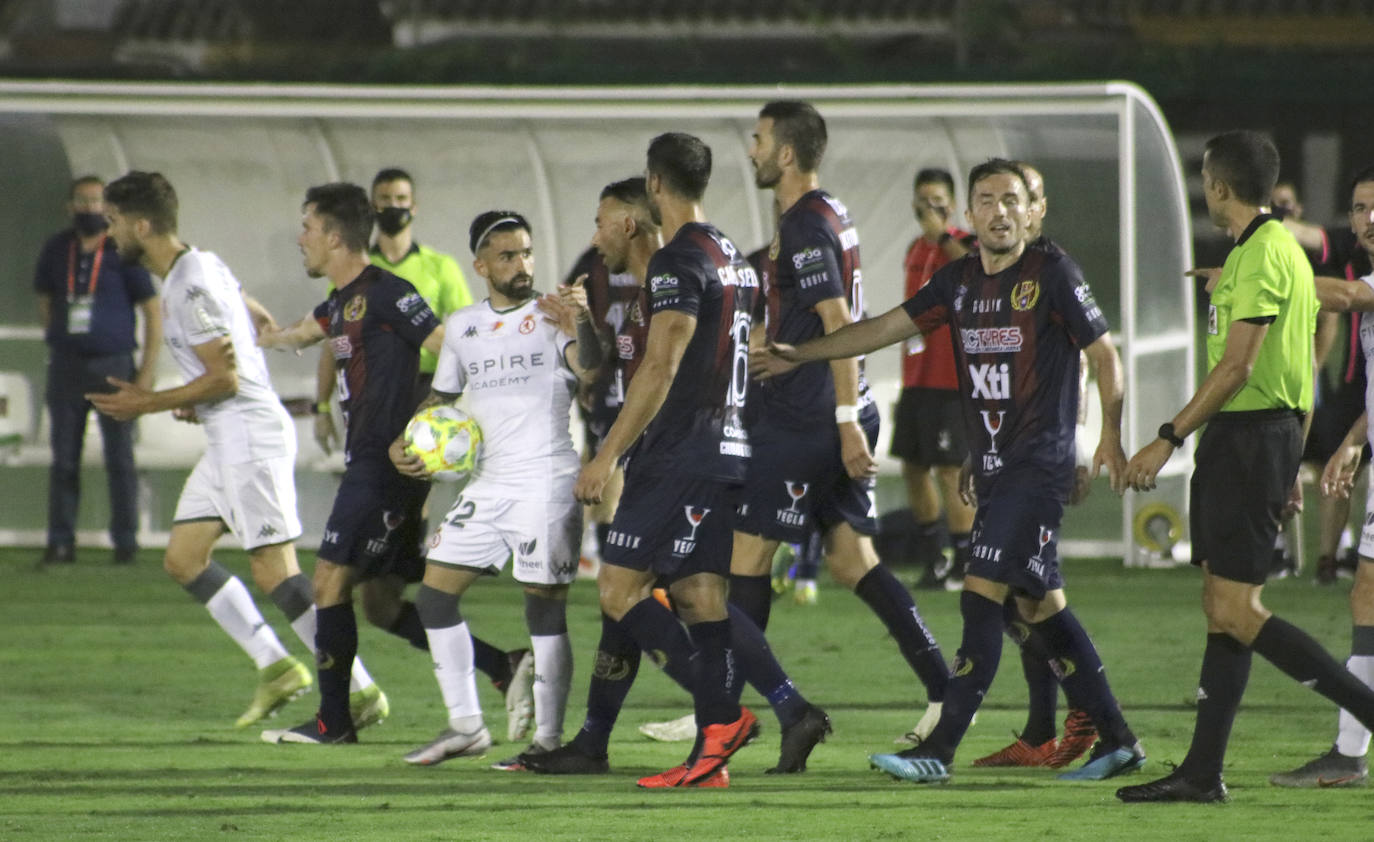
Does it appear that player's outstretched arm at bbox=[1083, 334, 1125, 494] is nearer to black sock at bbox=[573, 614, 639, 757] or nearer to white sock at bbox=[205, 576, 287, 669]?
black sock at bbox=[573, 614, 639, 757]

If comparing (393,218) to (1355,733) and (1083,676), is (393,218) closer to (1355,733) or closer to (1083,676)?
(1083,676)

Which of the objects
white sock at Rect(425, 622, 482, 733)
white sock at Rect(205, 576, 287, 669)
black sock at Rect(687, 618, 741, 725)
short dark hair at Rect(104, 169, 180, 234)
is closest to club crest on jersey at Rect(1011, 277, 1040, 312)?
black sock at Rect(687, 618, 741, 725)

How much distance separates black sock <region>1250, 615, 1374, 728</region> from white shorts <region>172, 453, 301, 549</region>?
3.47 m

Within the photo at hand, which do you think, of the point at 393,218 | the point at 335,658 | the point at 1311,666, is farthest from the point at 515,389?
the point at 393,218

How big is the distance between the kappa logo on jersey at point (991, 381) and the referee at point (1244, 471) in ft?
1.89

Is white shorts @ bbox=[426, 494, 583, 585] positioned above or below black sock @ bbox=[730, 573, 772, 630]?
above

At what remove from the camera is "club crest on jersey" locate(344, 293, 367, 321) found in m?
7.15

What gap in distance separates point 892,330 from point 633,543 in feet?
3.49

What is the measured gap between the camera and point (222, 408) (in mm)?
7625

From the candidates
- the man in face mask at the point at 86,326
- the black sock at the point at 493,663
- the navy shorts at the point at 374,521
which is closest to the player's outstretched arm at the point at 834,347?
the navy shorts at the point at 374,521

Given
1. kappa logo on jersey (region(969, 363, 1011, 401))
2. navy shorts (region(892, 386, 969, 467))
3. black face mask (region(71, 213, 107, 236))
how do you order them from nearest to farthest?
kappa logo on jersey (region(969, 363, 1011, 401)) → navy shorts (region(892, 386, 969, 467)) → black face mask (region(71, 213, 107, 236))

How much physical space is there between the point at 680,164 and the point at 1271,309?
5.66ft

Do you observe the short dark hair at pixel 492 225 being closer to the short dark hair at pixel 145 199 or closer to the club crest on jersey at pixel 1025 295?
the short dark hair at pixel 145 199

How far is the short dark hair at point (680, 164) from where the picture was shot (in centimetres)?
619
